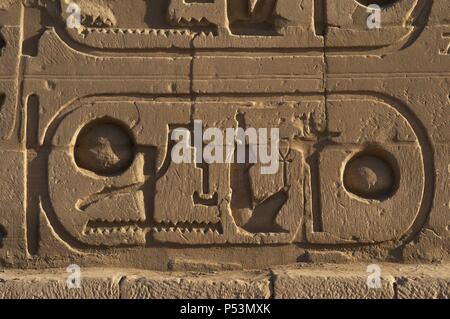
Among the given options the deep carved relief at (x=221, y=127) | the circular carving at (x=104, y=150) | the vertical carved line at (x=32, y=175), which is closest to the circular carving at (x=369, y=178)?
the deep carved relief at (x=221, y=127)

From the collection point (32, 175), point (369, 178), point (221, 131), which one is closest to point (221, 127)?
point (221, 131)

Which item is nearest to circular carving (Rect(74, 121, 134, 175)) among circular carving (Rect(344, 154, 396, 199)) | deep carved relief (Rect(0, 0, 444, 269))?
deep carved relief (Rect(0, 0, 444, 269))

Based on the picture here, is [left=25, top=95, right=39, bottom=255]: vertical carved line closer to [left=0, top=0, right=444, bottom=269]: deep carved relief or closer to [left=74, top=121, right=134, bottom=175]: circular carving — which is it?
[left=0, top=0, right=444, bottom=269]: deep carved relief

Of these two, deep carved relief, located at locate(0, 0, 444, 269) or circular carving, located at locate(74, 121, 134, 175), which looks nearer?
deep carved relief, located at locate(0, 0, 444, 269)

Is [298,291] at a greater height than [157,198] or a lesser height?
lesser

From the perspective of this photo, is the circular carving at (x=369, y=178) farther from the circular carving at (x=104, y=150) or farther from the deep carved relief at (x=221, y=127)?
the circular carving at (x=104, y=150)

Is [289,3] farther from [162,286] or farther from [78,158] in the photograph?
[162,286]

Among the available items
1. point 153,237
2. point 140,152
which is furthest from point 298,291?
point 140,152
